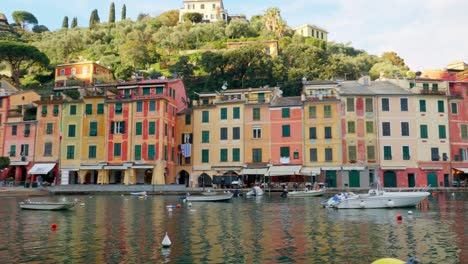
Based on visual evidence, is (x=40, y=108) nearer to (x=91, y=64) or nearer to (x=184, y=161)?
(x=184, y=161)

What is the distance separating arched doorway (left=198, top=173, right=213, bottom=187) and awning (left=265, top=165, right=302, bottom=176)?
9179 millimetres

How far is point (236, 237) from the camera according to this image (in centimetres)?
1819

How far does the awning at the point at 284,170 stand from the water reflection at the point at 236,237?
20.7 m

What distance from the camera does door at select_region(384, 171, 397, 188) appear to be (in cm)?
5019

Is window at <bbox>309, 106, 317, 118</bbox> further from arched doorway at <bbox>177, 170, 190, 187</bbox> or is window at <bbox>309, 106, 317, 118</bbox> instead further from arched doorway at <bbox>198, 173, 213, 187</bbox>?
arched doorway at <bbox>177, 170, 190, 187</bbox>

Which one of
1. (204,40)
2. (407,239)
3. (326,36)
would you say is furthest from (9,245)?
(326,36)

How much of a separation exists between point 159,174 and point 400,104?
29689 mm

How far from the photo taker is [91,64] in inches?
3356

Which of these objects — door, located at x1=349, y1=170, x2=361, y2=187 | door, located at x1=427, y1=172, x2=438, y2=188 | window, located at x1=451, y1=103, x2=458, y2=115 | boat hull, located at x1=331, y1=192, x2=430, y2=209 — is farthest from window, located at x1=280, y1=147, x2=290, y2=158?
boat hull, located at x1=331, y1=192, x2=430, y2=209

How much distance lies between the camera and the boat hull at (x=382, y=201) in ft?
101

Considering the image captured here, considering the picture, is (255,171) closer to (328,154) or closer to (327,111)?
(328,154)

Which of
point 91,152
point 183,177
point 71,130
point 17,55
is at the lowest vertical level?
point 183,177

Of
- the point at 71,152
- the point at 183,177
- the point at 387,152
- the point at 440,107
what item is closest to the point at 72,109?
the point at 71,152

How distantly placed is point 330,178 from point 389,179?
6.83m
